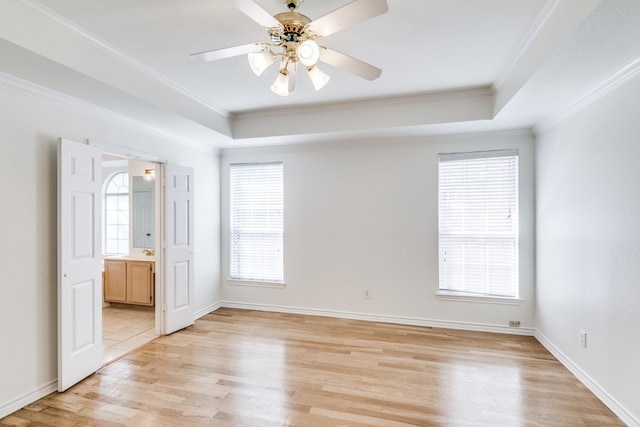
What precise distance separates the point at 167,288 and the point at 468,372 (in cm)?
346

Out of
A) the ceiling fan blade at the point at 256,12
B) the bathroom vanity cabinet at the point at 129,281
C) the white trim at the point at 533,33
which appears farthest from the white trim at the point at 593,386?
the bathroom vanity cabinet at the point at 129,281

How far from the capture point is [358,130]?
3.80 m

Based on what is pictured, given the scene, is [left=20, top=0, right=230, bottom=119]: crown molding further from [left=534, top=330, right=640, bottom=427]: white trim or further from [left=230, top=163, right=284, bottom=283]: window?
[left=534, top=330, right=640, bottom=427]: white trim

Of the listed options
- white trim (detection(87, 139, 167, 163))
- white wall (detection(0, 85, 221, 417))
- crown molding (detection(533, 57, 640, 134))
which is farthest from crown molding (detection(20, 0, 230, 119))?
crown molding (detection(533, 57, 640, 134))

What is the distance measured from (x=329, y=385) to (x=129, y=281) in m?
3.79

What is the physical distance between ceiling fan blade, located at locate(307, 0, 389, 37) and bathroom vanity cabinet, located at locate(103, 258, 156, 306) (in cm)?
439

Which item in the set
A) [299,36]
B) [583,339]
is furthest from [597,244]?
[299,36]

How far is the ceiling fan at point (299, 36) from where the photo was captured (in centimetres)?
153

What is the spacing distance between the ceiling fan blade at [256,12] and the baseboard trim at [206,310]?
12.9ft

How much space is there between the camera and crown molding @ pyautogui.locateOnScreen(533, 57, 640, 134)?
2176mm

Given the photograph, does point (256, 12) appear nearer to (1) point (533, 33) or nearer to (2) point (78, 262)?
(1) point (533, 33)

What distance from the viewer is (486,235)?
13.1 ft

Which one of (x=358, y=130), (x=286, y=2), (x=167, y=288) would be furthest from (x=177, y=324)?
(x=286, y=2)

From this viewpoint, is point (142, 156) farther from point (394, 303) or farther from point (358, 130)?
point (394, 303)
